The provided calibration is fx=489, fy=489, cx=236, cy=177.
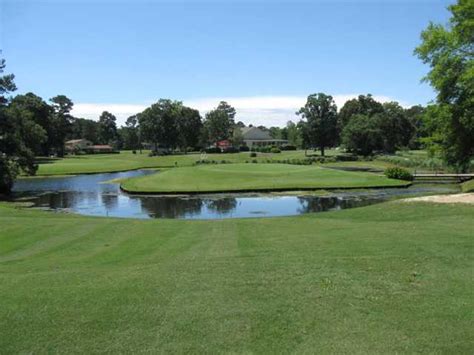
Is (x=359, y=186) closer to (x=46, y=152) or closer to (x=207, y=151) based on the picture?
(x=207, y=151)

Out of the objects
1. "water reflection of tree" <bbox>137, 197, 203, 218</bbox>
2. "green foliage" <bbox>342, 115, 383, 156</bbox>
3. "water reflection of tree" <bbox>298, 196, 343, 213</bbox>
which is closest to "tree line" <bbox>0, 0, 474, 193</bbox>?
"green foliage" <bbox>342, 115, 383, 156</bbox>

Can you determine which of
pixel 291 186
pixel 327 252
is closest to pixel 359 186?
pixel 291 186

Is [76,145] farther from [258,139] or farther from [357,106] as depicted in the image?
[357,106]

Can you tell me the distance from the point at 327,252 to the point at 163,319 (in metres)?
5.22

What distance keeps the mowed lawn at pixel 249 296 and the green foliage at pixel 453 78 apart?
22992mm

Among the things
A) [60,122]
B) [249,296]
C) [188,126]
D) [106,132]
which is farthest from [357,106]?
[249,296]

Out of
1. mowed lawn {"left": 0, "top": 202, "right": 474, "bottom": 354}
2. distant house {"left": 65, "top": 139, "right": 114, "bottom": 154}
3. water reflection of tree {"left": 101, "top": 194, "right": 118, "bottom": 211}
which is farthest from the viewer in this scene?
distant house {"left": 65, "top": 139, "right": 114, "bottom": 154}

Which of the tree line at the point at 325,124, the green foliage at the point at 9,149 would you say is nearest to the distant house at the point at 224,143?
the tree line at the point at 325,124

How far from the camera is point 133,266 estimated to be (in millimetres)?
10328

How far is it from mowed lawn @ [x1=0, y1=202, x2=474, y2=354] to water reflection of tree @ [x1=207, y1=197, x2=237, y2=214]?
2019 centimetres

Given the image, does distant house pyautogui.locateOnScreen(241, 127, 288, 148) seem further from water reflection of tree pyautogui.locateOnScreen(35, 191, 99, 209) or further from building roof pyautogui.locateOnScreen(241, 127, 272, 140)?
water reflection of tree pyautogui.locateOnScreen(35, 191, 99, 209)

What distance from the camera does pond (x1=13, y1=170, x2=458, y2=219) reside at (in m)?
32.1

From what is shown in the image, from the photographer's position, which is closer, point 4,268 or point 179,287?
point 179,287

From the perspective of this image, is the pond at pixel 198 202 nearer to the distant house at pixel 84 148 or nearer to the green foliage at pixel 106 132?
the distant house at pixel 84 148
